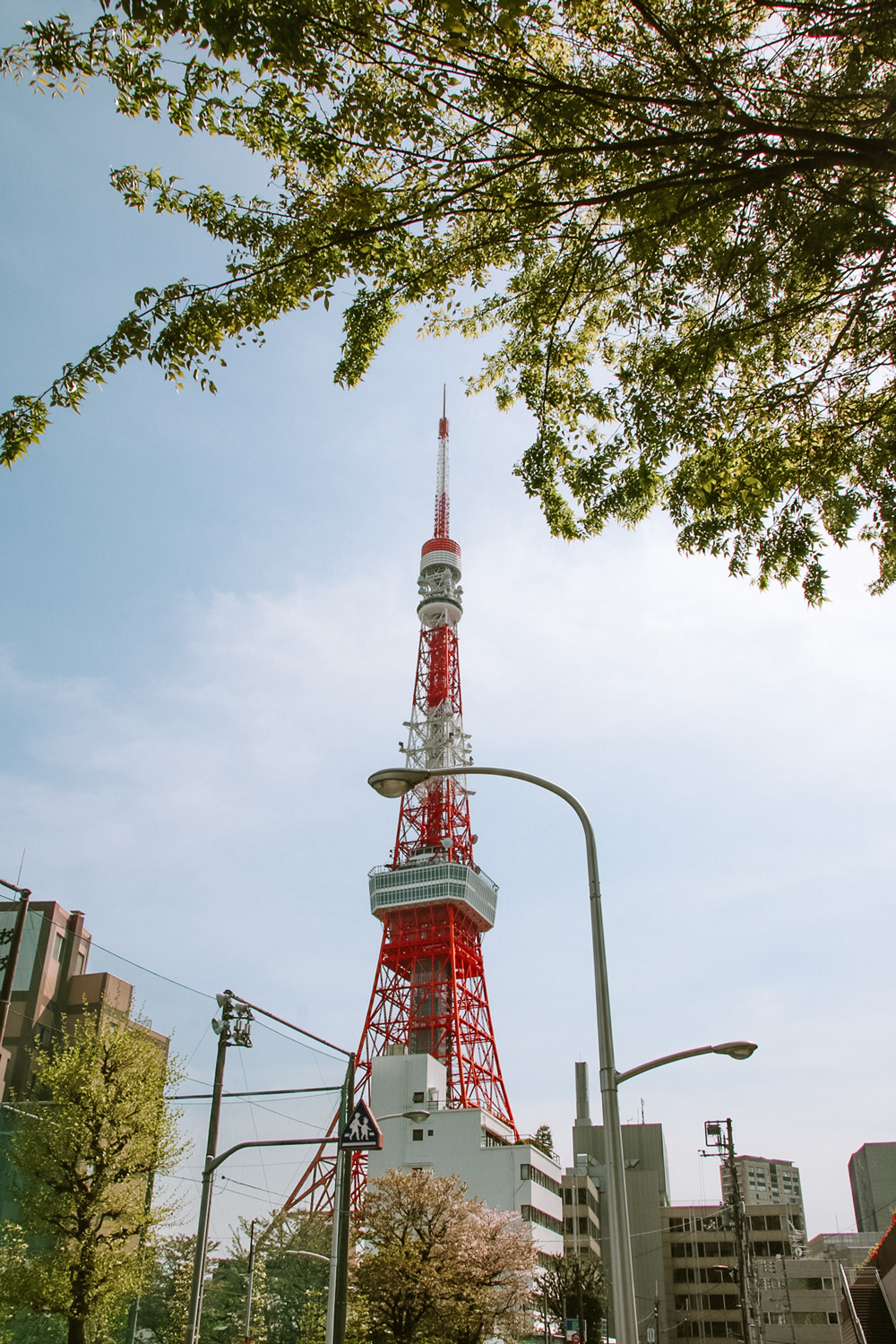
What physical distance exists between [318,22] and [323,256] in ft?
4.83

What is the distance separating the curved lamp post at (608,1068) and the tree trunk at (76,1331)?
14137 millimetres

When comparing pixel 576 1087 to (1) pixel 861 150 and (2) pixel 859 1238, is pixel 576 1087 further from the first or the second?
(1) pixel 861 150

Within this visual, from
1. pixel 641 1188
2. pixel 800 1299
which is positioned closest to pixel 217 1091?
pixel 800 1299

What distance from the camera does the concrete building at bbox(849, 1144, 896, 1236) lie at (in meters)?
81.1

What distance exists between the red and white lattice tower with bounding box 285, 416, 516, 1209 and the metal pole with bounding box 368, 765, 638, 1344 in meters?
51.2

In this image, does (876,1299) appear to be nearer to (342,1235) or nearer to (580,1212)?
(342,1235)

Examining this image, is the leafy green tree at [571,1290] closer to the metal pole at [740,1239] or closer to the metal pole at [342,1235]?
the metal pole at [740,1239]

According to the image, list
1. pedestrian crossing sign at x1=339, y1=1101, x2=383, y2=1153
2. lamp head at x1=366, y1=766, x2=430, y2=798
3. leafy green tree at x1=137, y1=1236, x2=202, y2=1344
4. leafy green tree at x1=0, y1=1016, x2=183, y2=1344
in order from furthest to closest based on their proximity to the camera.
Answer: leafy green tree at x1=137, y1=1236, x2=202, y2=1344 → leafy green tree at x1=0, y1=1016, x2=183, y2=1344 → pedestrian crossing sign at x1=339, y1=1101, x2=383, y2=1153 → lamp head at x1=366, y1=766, x2=430, y2=798

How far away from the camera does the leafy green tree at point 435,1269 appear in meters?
30.2

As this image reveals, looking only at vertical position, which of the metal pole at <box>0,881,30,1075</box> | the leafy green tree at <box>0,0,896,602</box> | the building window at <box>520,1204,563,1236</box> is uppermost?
the leafy green tree at <box>0,0,896,602</box>

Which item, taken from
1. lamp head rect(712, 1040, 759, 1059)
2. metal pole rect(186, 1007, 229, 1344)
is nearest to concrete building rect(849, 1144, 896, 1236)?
metal pole rect(186, 1007, 229, 1344)

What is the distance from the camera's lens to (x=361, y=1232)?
34.1 metres

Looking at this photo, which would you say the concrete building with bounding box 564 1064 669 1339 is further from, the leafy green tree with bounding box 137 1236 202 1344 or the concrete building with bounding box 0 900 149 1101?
the concrete building with bounding box 0 900 149 1101

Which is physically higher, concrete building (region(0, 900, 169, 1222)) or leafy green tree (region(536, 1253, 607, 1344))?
concrete building (region(0, 900, 169, 1222))
